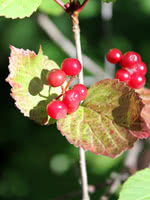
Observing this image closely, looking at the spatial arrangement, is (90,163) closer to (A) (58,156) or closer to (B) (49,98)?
(A) (58,156)

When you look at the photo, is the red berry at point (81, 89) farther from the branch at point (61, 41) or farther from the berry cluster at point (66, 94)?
the branch at point (61, 41)

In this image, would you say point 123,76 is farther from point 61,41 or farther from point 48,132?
point 48,132

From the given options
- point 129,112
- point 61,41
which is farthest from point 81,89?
point 61,41

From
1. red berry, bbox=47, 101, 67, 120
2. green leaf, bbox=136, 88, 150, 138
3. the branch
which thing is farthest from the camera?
the branch

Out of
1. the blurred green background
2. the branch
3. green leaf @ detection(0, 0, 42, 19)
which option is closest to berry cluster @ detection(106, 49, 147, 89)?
green leaf @ detection(0, 0, 42, 19)

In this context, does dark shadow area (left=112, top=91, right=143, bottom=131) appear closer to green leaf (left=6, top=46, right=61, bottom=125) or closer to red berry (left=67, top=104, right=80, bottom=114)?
red berry (left=67, top=104, right=80, bottom=114)
